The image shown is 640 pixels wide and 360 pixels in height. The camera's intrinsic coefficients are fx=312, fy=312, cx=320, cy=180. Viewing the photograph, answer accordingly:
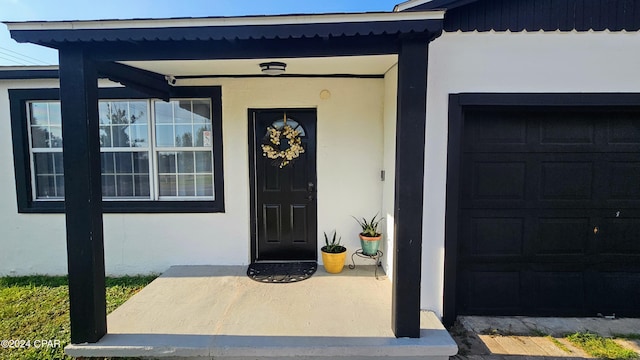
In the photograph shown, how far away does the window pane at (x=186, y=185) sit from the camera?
3973 millimetres

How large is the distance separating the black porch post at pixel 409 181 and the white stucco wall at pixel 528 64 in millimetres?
604

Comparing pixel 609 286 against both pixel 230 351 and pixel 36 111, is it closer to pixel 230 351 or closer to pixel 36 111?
pixel 230 351

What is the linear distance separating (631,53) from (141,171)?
17.3ft

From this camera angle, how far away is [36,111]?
3998 millimetres

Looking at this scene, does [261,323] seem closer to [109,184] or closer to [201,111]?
[201,111]

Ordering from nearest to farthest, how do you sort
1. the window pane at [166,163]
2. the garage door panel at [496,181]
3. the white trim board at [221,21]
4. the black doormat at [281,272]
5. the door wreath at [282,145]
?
the white trim board at [221,21]
the garage door panel at [496,181]
the black doormat at [281,272]
the door wreath at [282,145]
the window pane at [166,163]

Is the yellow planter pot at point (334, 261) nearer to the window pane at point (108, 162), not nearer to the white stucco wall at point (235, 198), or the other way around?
the white stucco wall at point (235, 198)

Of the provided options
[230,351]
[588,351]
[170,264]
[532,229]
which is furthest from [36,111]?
[588,351]

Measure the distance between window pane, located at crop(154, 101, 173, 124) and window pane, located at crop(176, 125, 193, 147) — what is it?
150mm

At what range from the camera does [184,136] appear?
393 cm

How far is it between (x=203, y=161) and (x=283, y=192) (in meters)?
1.08

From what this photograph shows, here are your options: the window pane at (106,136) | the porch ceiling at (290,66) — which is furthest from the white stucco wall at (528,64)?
the window pane at (106,136)

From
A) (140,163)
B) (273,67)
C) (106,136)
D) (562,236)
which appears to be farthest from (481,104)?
(106,136)

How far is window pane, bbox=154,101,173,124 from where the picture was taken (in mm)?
3898
